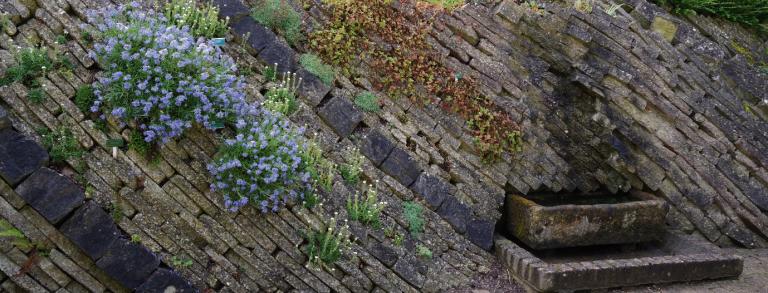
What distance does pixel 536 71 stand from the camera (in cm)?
793

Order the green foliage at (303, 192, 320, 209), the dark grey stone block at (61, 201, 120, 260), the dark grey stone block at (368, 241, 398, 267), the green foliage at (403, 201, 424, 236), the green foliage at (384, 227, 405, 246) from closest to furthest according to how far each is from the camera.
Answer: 1. the dark grey stone block at (61, 201, 120, 260)
2. the green foliage at (303, 192, 320, 209)
3. the dark grey stone block at (368, 241, 398, 267)
4. the green foliage at (384, 227, 405, 246)
5. the green foliage at (403, 201, 424, 236)

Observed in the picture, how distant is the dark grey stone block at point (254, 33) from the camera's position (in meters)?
6.56

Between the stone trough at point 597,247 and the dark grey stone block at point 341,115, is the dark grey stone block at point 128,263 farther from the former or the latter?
the stone trough at point 597,247

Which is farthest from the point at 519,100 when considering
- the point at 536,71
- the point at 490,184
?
the point at 490,184

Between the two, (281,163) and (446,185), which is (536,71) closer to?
(446,185)

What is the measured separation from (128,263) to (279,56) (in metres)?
2.53

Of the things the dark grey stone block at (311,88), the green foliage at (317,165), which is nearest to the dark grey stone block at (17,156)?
the green foliage at (317,165)

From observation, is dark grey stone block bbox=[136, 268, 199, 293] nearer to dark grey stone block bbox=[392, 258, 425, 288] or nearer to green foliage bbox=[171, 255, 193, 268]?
green foliage bbox=[171, 255, 193, 268]

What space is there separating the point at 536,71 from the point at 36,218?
552 centimetres

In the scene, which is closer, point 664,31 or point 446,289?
point 446,289

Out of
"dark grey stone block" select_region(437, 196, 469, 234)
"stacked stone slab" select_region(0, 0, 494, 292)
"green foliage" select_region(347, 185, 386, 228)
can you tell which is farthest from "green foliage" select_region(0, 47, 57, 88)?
"dark grey stone block" select_region(437, 196, 469, 234)

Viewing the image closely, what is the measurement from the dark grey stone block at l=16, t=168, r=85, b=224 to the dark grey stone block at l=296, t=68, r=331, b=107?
234 centimetres

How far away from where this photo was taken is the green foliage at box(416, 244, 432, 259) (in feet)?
20.7

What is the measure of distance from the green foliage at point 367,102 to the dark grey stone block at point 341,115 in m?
0.10
